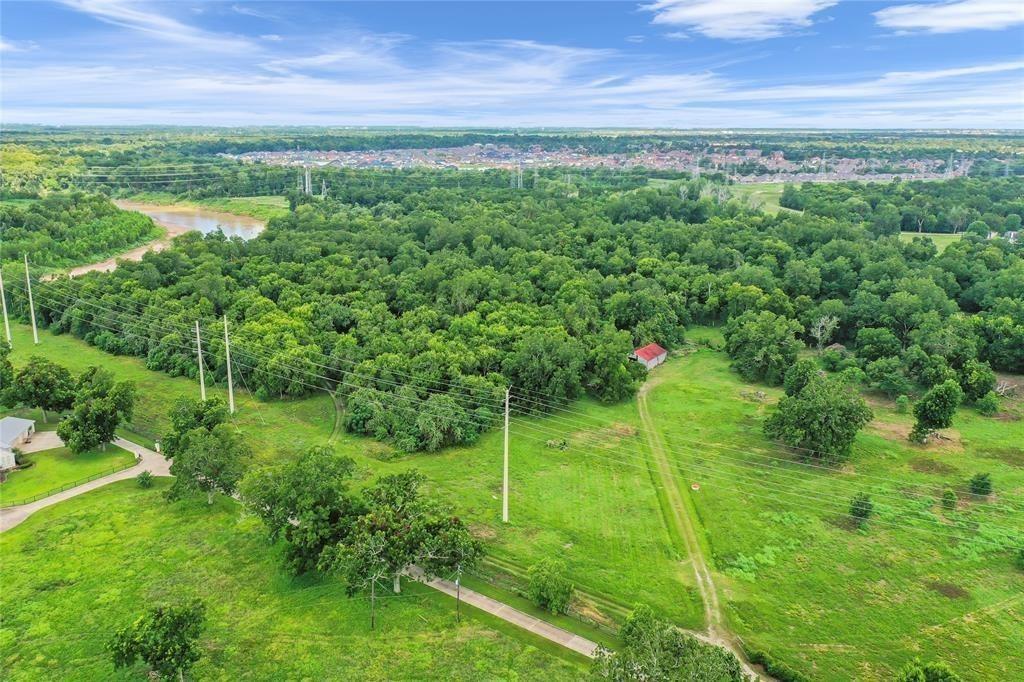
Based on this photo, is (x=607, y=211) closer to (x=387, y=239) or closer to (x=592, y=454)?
(x=387, y=239)

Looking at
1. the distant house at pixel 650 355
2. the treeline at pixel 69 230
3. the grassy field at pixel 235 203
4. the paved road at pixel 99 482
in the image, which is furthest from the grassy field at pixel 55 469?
the grassy field at pixel 235 203

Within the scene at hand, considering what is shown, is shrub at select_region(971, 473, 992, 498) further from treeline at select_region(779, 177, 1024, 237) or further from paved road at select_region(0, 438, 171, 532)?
treeline at select_region(779, 177, 1024, 237)

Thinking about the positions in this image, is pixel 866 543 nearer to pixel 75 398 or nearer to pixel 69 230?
pixel 75 398

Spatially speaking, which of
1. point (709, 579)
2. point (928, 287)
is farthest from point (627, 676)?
point (928, 287)

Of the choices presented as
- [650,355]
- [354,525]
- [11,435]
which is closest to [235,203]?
[11,435]

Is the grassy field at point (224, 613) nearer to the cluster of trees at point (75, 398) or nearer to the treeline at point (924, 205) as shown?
the cluster of trees at point (75, 398)

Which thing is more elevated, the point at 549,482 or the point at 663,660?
the point at 663,660
